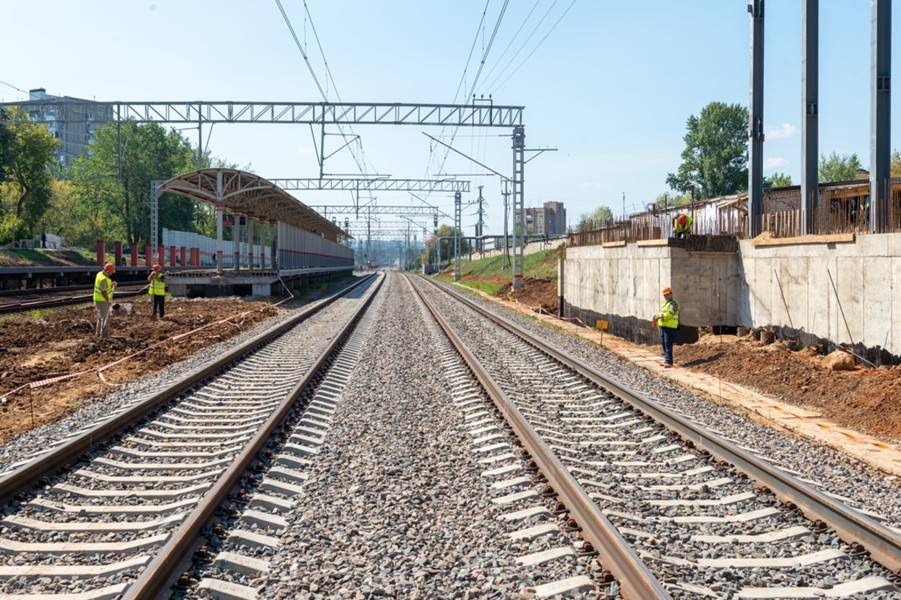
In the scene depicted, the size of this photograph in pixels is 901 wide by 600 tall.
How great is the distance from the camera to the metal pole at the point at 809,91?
14156mm

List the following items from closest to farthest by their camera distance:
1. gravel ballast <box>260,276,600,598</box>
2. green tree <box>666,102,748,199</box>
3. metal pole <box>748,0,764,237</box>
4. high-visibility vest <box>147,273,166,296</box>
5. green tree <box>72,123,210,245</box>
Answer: gravel ballast <box>260,276,600,598</box>, metal pole <box>748,0,764,237</box>, high-visibility vest <box>147,273,166,296</box>, green tree <box>72,123,210,245</box>, green tree <box>666,102,748,199</box>

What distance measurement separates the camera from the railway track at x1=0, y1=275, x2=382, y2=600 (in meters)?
4.14

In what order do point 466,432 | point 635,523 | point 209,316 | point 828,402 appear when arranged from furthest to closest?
point 209,316 < point 828,402 < point 466,432 < point 635,523

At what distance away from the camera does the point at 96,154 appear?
76.6 meters

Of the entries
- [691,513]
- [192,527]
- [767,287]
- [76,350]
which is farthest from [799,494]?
[76,350]

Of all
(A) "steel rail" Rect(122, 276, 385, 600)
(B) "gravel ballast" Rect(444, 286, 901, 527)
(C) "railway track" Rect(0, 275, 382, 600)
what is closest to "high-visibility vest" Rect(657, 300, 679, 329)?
(B) "gravel ballast" Rect(444, 286, 901, 527)

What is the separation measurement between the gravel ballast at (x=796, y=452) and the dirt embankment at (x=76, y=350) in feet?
26.0

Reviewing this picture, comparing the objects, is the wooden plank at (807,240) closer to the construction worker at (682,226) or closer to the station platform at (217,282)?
the construction worker at (682,226)

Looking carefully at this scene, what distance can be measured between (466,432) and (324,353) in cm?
576

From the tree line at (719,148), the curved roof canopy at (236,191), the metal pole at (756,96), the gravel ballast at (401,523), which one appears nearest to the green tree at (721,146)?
the tree line at (719,148)

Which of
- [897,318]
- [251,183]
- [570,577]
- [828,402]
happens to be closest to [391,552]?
[570,577]

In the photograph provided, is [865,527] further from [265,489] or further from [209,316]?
[209,316]

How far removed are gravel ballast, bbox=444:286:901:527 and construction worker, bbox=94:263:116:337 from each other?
10.6 meters

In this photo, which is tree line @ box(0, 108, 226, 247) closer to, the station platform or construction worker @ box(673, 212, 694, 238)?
the station platform
